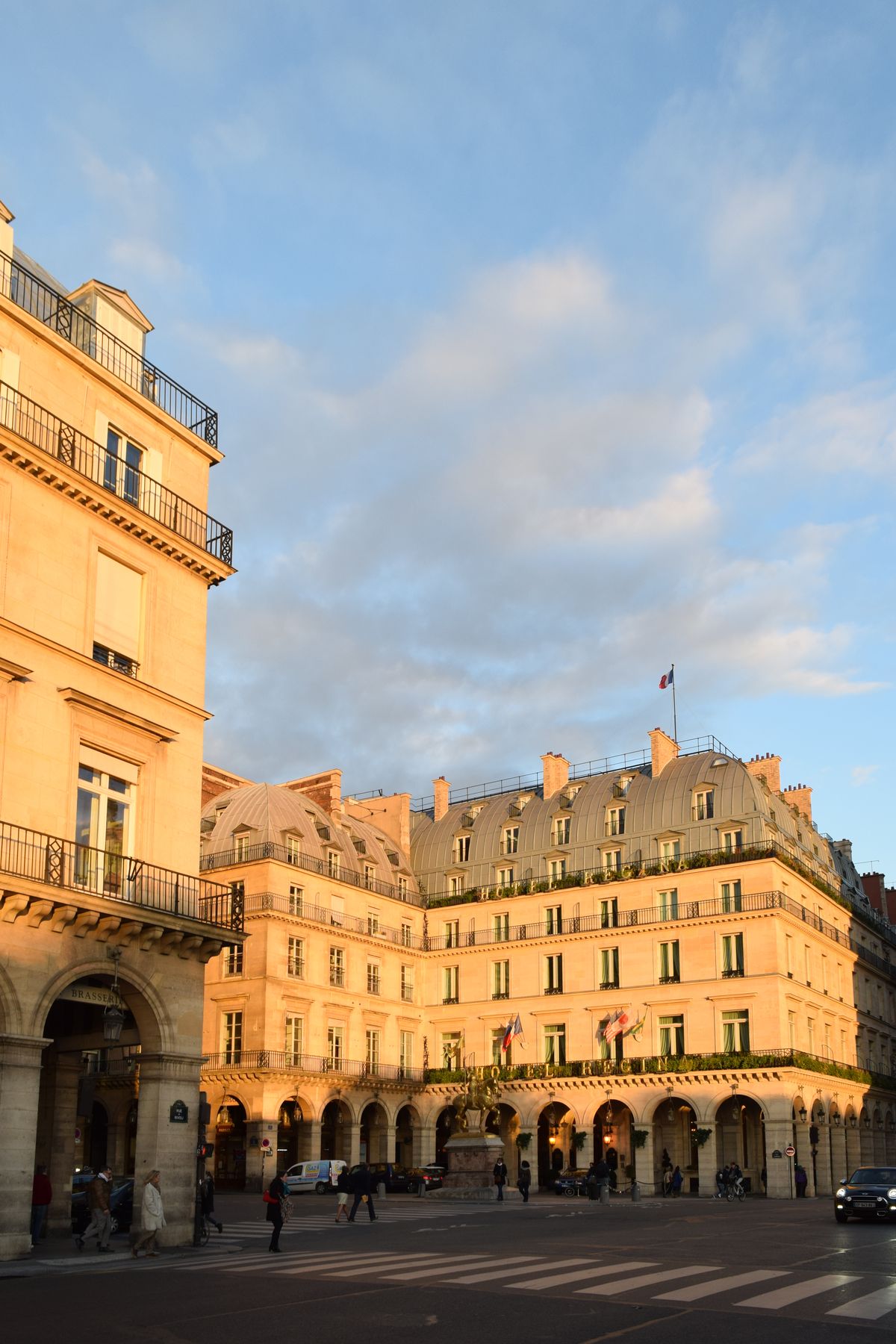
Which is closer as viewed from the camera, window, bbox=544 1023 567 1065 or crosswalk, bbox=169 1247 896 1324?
crosswalk, bbox=169 1247 896 1324

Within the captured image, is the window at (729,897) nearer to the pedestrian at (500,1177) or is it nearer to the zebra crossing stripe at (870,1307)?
the pedestrian at (500,1177)

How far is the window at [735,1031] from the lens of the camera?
60.5 meters

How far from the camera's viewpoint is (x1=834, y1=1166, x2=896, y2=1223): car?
30.5 meters

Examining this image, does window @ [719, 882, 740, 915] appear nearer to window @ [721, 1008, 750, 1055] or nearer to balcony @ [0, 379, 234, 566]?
window @ [721, 1008, 750, 1055]

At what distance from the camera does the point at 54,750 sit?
924 inches

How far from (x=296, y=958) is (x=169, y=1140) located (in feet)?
119

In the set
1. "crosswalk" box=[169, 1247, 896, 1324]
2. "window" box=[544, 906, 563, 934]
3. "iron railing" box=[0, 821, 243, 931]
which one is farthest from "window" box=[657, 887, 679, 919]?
"crosswalk" box=[169, 1247, 896, 1324]

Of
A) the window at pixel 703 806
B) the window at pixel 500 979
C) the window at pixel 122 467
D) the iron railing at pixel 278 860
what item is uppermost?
the window at pixel 122 467

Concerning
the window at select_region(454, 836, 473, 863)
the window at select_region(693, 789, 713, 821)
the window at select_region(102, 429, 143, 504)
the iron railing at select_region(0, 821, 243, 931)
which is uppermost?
the window at select_region(102, 429, 143, 504)

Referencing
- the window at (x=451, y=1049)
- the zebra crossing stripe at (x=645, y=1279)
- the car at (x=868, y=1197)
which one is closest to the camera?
the zebra crossing stripe at (x=645, y=1279)

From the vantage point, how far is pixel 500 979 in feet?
228

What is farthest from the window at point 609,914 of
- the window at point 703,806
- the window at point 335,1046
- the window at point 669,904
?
the window at point 335,1046

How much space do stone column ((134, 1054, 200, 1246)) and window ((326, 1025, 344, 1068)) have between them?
123 feet

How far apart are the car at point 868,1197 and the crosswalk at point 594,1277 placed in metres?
12.1
